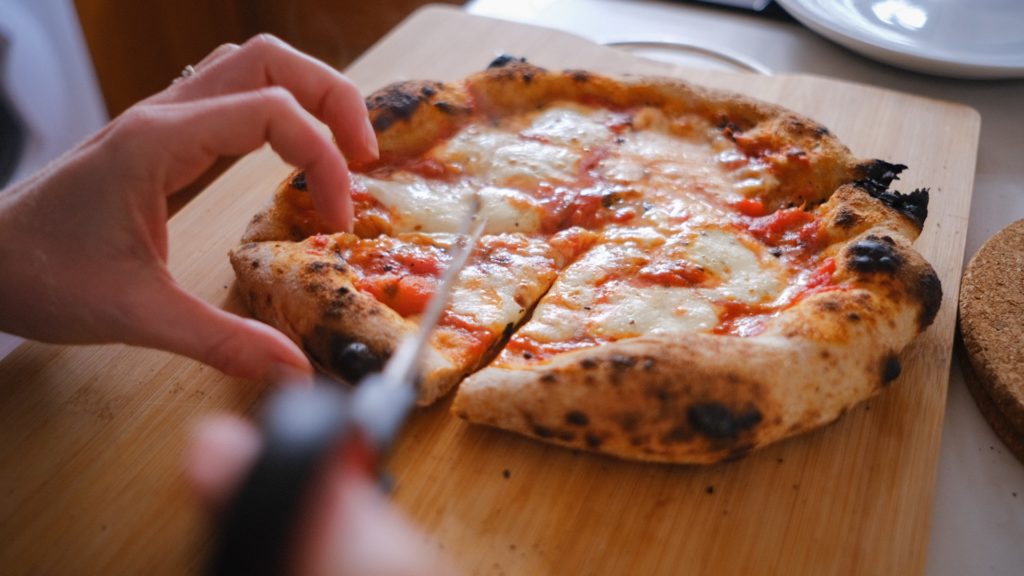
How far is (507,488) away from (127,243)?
0.73 meters

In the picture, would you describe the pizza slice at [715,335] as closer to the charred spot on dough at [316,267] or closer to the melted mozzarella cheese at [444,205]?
the melted mozzarella cheese at [444,205]

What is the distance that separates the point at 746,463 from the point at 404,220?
0.90 metres

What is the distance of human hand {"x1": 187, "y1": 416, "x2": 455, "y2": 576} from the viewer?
1.03 meters

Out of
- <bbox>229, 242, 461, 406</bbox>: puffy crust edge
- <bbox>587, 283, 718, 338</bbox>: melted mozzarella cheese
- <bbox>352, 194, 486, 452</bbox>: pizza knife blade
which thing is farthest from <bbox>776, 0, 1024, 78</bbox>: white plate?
<bbox>352, 194, 486, 452</bbox>: pizza knife blade

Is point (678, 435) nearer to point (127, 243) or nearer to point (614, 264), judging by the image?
point (614, 264)

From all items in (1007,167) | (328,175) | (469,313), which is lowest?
(1007,167)

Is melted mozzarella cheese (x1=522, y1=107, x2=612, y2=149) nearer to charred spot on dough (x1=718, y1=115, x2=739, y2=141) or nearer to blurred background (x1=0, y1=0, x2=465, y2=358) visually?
charred spot on dough (x1=718, y1=115, x2=739, y2=141)

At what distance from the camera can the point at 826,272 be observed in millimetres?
1680

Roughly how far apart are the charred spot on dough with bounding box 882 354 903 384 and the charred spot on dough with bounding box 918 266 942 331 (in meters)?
0.14

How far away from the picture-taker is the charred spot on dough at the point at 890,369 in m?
1.49

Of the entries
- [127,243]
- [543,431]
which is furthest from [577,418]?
[127,243]

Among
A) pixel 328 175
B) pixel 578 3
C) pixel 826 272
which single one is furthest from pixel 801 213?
pixel 578 3

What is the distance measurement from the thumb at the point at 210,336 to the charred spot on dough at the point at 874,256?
41.8 inches

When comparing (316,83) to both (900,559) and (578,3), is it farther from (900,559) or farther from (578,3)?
(578,3)
